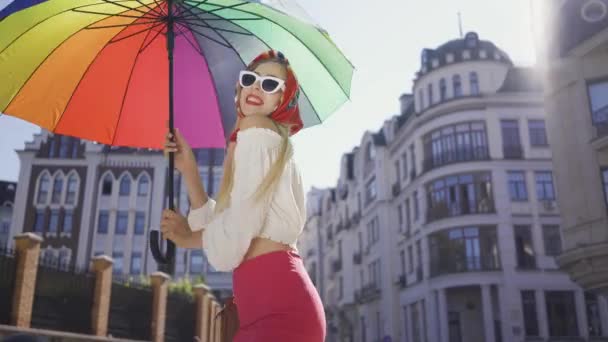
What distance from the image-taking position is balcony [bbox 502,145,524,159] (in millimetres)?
35406

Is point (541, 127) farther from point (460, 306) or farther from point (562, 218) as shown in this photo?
point (562, 218)

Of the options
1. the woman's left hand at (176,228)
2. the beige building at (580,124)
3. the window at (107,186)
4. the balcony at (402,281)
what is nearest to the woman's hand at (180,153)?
the woman's left hand at (176,228)

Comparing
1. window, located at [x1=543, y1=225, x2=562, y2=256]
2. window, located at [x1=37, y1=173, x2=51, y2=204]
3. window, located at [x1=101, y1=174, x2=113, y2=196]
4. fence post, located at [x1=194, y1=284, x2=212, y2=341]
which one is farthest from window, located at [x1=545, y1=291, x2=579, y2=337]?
window, located at [x1=37, y1=173, x2=51, y2=204]

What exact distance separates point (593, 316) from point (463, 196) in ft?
30.4

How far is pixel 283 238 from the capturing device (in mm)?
2180

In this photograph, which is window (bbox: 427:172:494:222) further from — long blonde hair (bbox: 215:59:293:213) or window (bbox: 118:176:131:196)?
long blonde hair (bbox: 215:59:293:213)

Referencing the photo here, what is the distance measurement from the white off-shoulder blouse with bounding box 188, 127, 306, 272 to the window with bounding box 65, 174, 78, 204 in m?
44.5

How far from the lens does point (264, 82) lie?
250cm

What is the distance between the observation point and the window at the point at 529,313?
3189cm

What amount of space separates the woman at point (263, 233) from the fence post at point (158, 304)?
17.0 m

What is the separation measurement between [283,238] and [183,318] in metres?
20.6

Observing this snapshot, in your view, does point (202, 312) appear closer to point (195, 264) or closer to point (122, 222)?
point (195, 264)

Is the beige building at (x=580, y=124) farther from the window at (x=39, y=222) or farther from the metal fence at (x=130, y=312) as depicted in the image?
the window at (x=39, y=222)

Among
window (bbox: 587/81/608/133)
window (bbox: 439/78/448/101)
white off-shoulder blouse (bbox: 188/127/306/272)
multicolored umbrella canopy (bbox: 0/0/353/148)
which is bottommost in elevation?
white off-shoulder blouse (bbox: 188/127/306/272)
